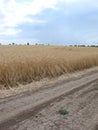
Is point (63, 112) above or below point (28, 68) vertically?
below

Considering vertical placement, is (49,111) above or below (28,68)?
below

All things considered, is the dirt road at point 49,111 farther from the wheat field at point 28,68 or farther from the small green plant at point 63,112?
the wheat field at point 28,68

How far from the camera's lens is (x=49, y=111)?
9305 millimetres

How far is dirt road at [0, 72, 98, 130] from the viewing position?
7.90 m

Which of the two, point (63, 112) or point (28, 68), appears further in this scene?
point (28, 68)

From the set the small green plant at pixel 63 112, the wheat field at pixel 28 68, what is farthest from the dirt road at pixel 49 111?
the wheat field at pixel 28 68

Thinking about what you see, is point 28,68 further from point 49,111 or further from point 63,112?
point 63,112

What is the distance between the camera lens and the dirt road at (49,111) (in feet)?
25.9

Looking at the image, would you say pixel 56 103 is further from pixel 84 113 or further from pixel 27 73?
pixel 27 73

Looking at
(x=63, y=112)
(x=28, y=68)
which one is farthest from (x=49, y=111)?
(x=28, y=68)

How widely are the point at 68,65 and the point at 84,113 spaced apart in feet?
47.0

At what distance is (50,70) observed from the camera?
2003 centimetres

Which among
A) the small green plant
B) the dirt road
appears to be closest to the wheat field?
the dirt road

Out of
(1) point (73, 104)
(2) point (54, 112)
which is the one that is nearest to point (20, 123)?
(2) point (54, 112)
